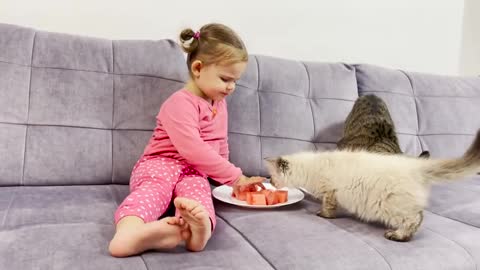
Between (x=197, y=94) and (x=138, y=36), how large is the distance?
611 mm

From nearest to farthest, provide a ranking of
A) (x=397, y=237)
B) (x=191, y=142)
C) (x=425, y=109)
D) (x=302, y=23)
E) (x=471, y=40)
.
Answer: (x=397, y=237), (x=191, y=142), (x=425, y=109), (x=302, y=23), (x=471, y=40)

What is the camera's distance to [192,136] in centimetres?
129

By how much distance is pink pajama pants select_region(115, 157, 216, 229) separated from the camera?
105 cm

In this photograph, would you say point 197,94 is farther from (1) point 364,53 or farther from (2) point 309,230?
(1) point 364,53

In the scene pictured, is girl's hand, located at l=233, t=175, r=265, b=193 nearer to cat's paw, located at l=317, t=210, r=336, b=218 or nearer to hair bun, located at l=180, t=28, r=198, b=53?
cat's paw, located at l=317, t=210, r=336, b=218

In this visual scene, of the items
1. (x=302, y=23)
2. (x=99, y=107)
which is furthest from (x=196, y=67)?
(x=302, y=23)

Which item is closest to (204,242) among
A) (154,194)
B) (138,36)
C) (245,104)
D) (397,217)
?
(154,194)

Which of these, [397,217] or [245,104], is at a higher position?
[245,104]

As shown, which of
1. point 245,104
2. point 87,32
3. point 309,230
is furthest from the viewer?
point 87,32

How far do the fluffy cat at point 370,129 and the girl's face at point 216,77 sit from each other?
515 millimetres

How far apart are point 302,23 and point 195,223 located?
4.81ft

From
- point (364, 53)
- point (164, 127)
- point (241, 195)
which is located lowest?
point (241, 195)

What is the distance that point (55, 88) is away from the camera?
4.68ft

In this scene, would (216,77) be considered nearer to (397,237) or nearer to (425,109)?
(397,237)
